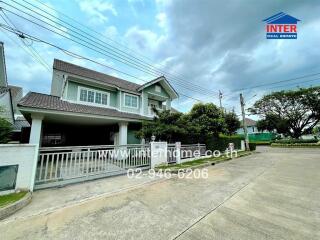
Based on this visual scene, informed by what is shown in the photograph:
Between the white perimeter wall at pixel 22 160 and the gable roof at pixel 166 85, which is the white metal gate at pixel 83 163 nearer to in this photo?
the white perimeter wall at pixel 22 160

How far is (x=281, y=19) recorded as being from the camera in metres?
10.7

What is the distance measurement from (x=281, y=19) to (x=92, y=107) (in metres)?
14.6

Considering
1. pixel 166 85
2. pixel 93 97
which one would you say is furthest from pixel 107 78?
pixel 166 85

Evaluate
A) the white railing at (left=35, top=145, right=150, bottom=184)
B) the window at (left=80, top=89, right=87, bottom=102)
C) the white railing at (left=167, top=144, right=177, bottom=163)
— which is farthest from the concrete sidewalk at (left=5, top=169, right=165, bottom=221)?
the window at (left=80, top=89, right=87, bottom=102)

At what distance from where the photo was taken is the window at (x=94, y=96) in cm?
1155

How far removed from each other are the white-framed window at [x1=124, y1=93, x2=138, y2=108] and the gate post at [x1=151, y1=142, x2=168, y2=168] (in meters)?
6.10

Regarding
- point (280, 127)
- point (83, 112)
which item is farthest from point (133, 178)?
point (280, 127)

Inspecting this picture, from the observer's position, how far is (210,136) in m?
13.7

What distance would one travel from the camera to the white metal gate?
17.6ft

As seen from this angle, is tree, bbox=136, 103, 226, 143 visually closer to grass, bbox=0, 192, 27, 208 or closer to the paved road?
the paved road

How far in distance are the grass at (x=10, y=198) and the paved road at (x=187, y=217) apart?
2.38 ft

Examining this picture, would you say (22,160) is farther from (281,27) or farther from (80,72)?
(281,27)

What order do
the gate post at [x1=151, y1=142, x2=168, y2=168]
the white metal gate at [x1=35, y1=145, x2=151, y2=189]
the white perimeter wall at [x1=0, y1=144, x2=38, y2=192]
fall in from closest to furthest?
1. the white perimeter wall at [x1=0, y1=144, x2=38, y2=192]
2. the white metal gate at [x1=35, y1=145, x2=151, y2=189]
3. the gate post at [x1=151, y1=142, x2=168, y2=168]

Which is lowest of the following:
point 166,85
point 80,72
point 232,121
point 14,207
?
point 14,207
